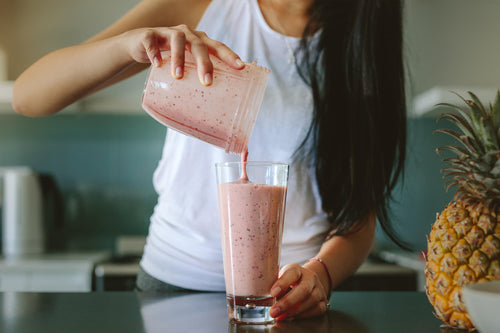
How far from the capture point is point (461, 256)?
2.24ft

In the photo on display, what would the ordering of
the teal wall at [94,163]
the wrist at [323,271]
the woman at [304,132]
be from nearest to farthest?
the wrist at [323,271] → the woman at [304,132] → the teal wall at [94,163]

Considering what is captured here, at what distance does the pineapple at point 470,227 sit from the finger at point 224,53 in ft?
1.00

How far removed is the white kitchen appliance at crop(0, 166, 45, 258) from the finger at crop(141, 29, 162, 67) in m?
2.34

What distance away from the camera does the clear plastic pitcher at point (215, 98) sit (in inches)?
28.6

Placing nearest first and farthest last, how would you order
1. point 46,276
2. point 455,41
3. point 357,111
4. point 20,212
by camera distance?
1. point 357,111
2. point 46,276
3. point 20,212
4. point 455,41

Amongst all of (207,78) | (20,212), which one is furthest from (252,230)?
(20,212)

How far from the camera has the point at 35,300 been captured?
904mm

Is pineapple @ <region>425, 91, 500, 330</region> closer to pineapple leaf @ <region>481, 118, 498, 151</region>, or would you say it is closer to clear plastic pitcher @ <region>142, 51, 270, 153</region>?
pineapple leaf @ <region>481, 118, 498, 151</region>

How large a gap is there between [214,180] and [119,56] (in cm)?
40

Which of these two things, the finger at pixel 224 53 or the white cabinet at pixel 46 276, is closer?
the finger at pixel 224 53

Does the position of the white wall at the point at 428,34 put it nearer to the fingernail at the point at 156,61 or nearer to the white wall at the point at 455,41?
the white wall at the point at 455,41

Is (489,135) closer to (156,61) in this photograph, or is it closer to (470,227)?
(470,227)

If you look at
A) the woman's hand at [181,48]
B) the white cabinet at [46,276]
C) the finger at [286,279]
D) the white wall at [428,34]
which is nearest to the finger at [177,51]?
the woman's hand at [181,48]

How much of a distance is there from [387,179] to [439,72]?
6.79 feet
